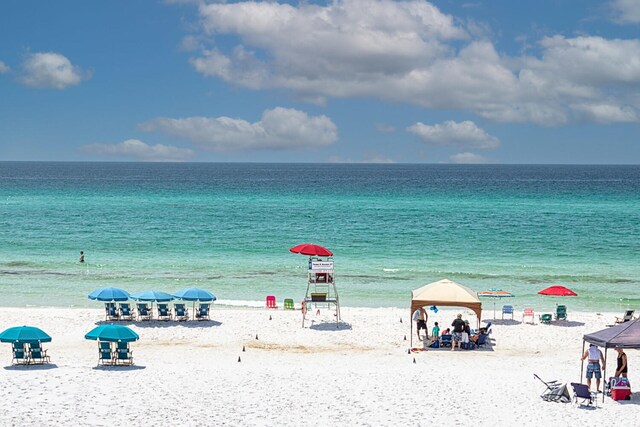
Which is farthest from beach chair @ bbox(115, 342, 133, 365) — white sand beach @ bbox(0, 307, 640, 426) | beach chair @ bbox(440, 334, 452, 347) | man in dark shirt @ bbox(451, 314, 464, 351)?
man in dark shirt @ bbox(451, 314, 464, 351)

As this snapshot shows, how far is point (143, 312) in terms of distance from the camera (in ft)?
89.3

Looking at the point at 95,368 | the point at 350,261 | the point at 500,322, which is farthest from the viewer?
the point at 350,261

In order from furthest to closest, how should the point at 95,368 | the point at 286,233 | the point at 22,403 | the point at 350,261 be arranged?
the point at 286,233
the point at 350,261
the point at 95,368
the point at 22,403

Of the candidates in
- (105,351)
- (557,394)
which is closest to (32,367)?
(105,351)

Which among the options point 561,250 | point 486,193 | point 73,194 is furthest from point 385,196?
point 561,250

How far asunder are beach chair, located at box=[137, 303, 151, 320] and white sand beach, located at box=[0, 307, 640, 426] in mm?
527

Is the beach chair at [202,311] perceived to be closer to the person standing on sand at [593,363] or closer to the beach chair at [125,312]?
the beach chair at [125,312]

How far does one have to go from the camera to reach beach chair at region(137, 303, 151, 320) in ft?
89.1

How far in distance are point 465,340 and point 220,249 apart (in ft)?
101

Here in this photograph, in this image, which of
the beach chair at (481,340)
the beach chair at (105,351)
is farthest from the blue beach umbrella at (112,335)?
the beach chair at (481,340)

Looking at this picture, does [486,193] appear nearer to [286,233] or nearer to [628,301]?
[286,233]

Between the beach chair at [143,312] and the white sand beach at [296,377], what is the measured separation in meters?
0.53

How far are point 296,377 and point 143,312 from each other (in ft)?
31.5

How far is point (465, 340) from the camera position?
78.5 feet
